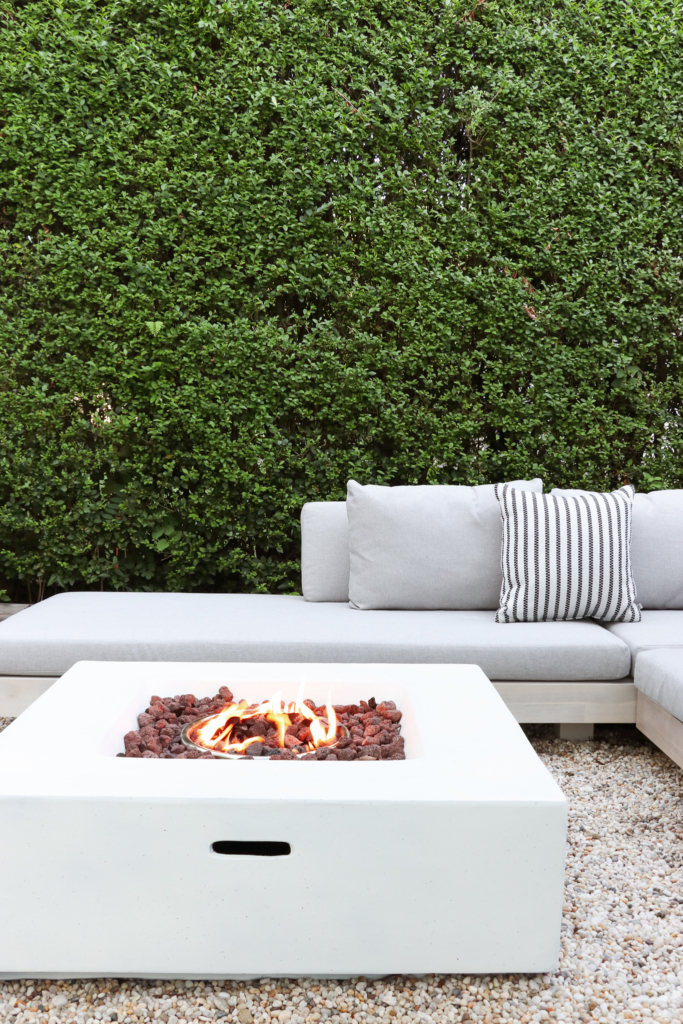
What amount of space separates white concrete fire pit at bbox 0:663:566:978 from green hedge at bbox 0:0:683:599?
6.87ft

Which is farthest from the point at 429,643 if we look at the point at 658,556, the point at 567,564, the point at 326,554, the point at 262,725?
the point at 658,556

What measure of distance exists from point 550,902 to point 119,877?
762 millimetres

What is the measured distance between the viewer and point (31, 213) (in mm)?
3330

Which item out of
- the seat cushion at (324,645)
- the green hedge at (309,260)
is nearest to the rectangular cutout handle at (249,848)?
the seat cushion at (324,645)

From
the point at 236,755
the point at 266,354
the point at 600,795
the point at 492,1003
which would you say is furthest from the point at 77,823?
the point at 266,354

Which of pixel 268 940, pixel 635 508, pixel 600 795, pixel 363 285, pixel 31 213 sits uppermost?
pixel 31 213

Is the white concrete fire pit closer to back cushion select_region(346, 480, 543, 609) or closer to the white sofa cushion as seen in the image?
back cushion select_region(346, 480, 543, 609)

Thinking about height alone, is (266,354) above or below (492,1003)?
above

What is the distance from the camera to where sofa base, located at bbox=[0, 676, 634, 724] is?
254 cm

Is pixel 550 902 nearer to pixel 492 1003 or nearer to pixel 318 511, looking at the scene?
pixel 492 1003

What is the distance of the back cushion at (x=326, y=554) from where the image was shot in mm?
3078

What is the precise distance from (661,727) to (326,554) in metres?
1.33

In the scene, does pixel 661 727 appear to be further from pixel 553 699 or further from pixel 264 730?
pixel 264 730

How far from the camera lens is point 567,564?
2.75 meters
